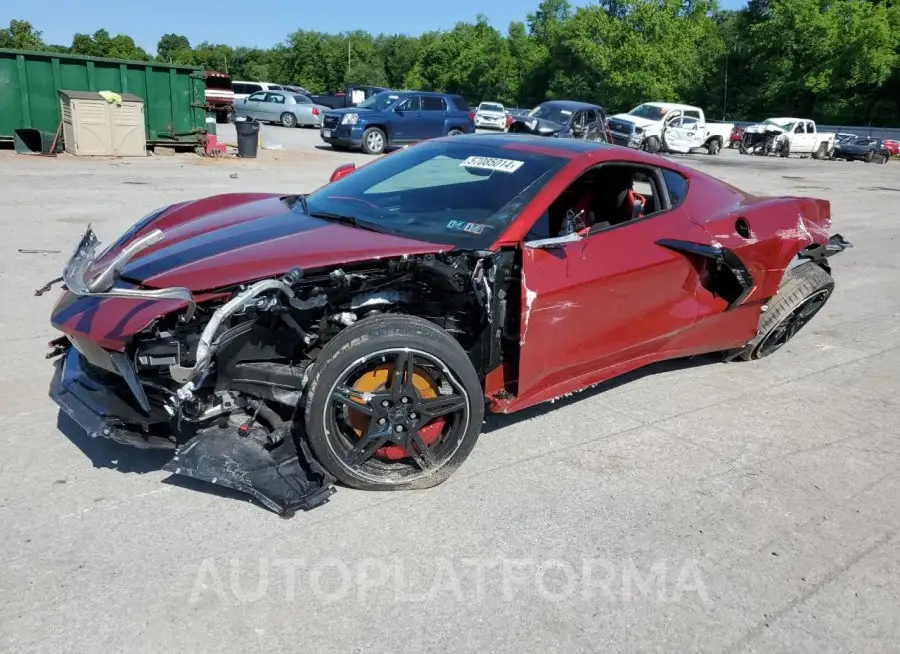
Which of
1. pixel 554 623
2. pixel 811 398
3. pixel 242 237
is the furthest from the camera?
pixel 811 398

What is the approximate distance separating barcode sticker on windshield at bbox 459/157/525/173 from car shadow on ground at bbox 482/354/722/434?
1365mm

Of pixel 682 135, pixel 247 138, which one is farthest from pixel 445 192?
pixel 682 135

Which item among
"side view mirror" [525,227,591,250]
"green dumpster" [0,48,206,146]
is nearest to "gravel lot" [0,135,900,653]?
"side view mirror" [525,227,591,250]

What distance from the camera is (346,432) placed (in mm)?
3264

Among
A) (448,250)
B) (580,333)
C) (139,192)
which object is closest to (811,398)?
(580,333)

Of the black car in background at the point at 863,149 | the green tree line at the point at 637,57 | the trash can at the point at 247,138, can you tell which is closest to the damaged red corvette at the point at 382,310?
the trash can at the point at 247,138

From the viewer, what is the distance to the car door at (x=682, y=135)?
3038cm

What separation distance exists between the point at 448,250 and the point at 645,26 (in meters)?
64.2

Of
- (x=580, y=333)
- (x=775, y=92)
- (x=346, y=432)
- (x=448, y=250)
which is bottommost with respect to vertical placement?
(x=346, y=432)

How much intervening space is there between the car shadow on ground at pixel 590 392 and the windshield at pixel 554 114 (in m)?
18.6

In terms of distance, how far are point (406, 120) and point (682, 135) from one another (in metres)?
14.5

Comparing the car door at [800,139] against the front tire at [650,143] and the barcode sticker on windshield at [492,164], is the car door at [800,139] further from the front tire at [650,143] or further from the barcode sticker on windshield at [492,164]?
the barcode sticker on windshield at [492,164]

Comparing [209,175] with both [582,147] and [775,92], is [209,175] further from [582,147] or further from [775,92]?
[775,92]

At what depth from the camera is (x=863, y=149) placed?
35.0 meters
